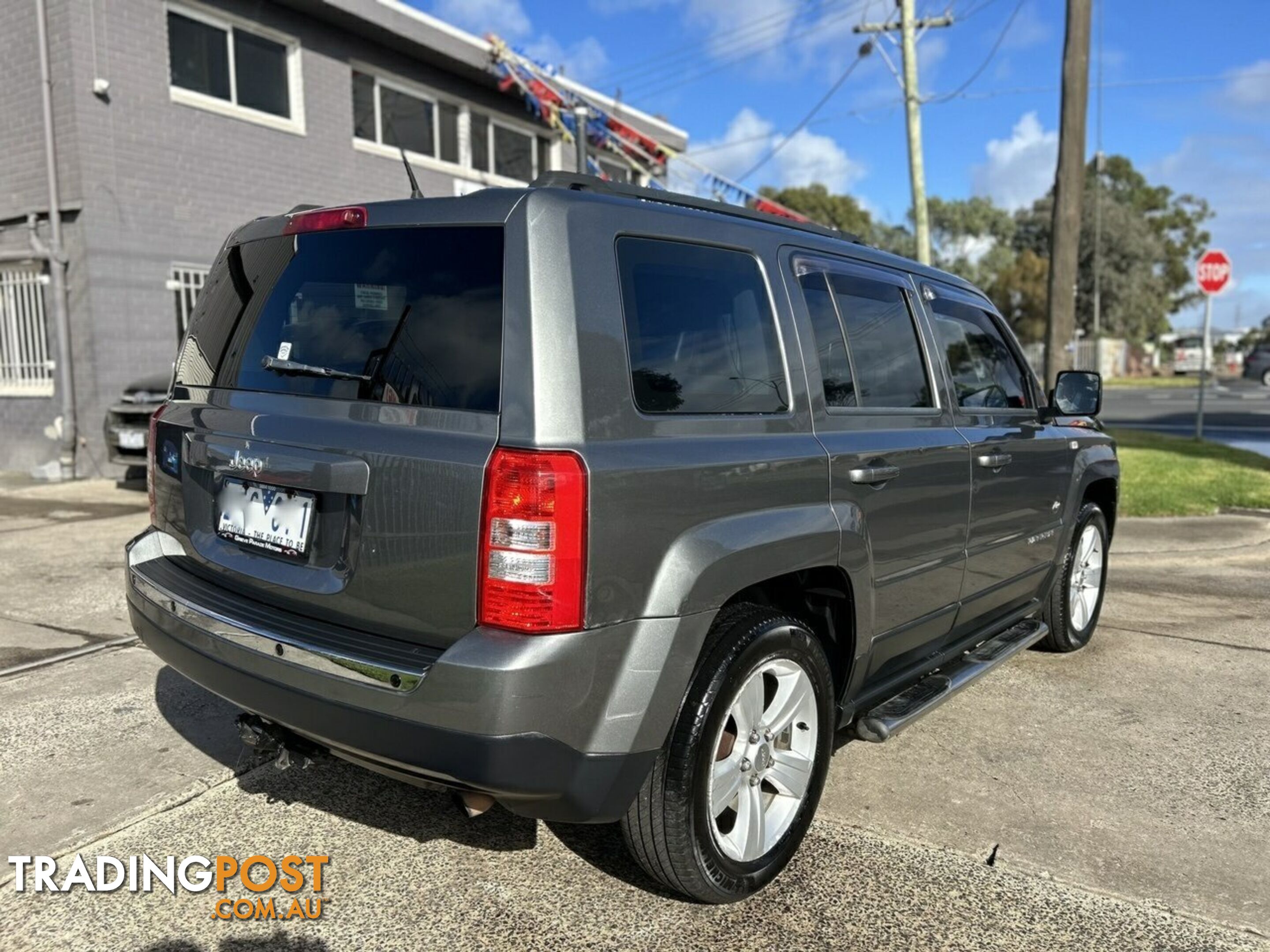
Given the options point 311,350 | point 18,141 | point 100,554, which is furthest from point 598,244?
point 18,141

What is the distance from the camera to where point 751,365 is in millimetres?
2891

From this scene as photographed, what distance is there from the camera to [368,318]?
2.62m

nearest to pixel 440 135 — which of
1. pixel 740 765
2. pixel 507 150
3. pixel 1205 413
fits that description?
pixel 507 150

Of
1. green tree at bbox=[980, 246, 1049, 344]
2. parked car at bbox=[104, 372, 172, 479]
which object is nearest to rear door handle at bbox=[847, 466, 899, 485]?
parked car at bbox=[104, 372, 172, 479]

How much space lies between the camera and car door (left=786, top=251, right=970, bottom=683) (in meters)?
3.09

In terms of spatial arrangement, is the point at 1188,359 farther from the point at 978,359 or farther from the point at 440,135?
the point at 978,359

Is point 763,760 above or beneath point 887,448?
beneath

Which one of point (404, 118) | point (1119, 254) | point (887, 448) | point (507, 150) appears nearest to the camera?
point (887, 448)

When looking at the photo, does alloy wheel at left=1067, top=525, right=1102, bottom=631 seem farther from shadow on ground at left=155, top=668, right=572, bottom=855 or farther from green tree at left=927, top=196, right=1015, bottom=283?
green tree at left=927, top=196, right=1015, bottom=283

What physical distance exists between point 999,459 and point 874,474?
1.10 metres

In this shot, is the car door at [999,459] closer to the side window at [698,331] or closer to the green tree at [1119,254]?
the side window at [698,331]

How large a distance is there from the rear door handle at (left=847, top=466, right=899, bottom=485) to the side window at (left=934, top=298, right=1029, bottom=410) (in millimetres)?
840

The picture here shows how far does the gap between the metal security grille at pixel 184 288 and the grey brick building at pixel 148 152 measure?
21 millimetres

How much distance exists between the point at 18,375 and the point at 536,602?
1142 centimetres
